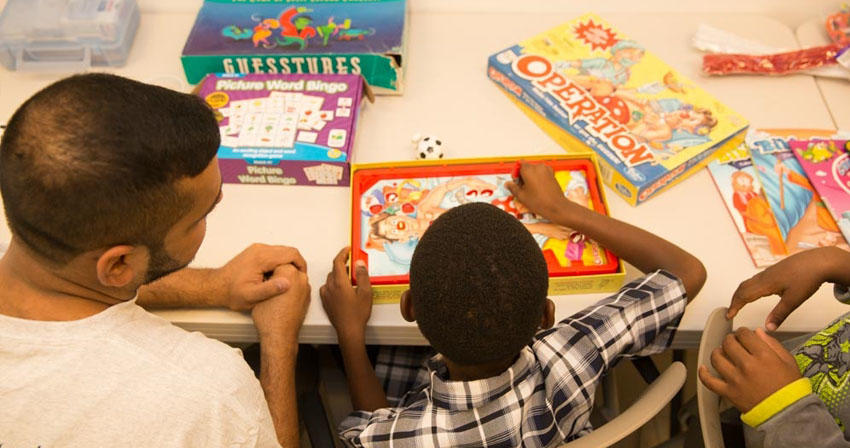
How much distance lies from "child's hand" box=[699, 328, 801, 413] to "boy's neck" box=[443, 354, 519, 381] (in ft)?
0.94

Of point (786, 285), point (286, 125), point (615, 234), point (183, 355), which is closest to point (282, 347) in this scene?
point (183, 355)

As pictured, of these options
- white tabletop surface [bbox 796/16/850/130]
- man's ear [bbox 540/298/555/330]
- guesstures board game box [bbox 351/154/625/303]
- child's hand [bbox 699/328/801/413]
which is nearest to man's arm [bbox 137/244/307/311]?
guesstures board game box [bbox 351/154/625/303]

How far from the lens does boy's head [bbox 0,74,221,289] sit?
0.74 meters

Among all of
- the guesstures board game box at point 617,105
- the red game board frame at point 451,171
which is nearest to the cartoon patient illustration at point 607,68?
the guesstures board game box at point 617,105

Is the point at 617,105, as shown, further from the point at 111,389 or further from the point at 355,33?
the point at 111,389

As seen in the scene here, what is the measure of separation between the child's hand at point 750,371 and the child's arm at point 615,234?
0.13 m

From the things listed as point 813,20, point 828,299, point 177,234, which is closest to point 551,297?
point 828,299

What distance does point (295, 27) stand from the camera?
149 cm

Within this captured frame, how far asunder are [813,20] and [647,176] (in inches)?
28.9

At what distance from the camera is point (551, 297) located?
114 cm

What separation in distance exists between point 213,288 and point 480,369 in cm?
47

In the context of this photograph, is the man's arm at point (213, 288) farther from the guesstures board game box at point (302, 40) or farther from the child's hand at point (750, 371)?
the child's hand at point (750, 371)

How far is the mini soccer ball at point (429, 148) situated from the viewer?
132cm

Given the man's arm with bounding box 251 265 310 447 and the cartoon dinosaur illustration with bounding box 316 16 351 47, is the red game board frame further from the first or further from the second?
the cartoon dinosaur illustration with bounding box 316 16 351 47
